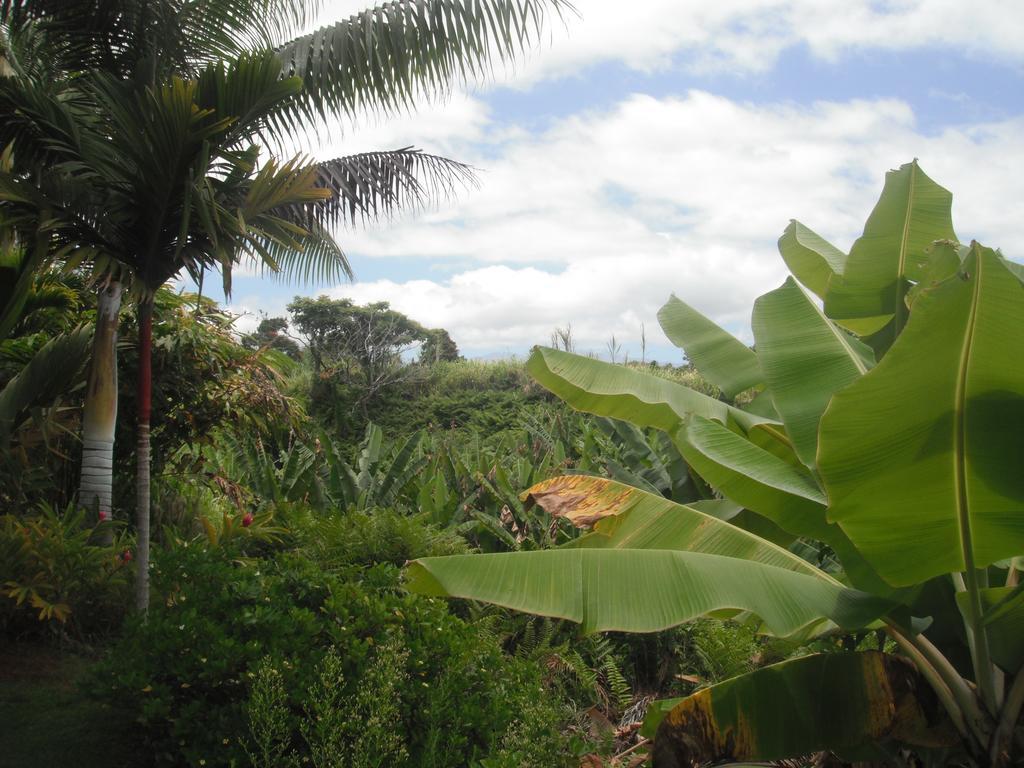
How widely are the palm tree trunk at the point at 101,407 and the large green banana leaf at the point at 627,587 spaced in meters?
4.18

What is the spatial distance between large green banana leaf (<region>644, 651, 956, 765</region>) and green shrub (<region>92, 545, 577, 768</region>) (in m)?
0.61

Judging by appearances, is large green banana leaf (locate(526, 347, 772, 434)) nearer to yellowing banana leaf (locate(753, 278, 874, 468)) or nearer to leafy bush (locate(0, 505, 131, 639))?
yellowing banana leaf (locate(753, 278, 874, 468))

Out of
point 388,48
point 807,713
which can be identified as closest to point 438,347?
point 388,48

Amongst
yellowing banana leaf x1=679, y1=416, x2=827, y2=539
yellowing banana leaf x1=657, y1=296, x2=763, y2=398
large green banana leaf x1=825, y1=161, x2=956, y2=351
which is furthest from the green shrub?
large green banana leaf x1=825, y1=161, x2=956, y2=351

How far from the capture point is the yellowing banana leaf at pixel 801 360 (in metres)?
3.40

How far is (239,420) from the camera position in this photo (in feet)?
26.8

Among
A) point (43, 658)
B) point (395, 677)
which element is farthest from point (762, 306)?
point (43, 658)

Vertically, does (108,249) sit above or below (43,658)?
above

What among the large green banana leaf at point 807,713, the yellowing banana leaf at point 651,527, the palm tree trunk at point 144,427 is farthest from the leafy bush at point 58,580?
the large green banana leaf at point 807,713

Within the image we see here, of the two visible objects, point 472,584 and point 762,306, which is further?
point 762,306

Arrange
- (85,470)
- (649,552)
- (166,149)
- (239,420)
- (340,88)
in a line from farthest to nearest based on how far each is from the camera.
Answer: (239,420)
(340,88)
(85,470)
(166,149)
(649,552)

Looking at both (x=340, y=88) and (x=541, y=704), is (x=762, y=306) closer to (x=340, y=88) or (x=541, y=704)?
(x=541, y=704)

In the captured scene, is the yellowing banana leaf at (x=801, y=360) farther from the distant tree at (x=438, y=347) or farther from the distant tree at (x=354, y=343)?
the distant tree at (x=438, y=347)

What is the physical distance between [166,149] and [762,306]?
3.65 meters
